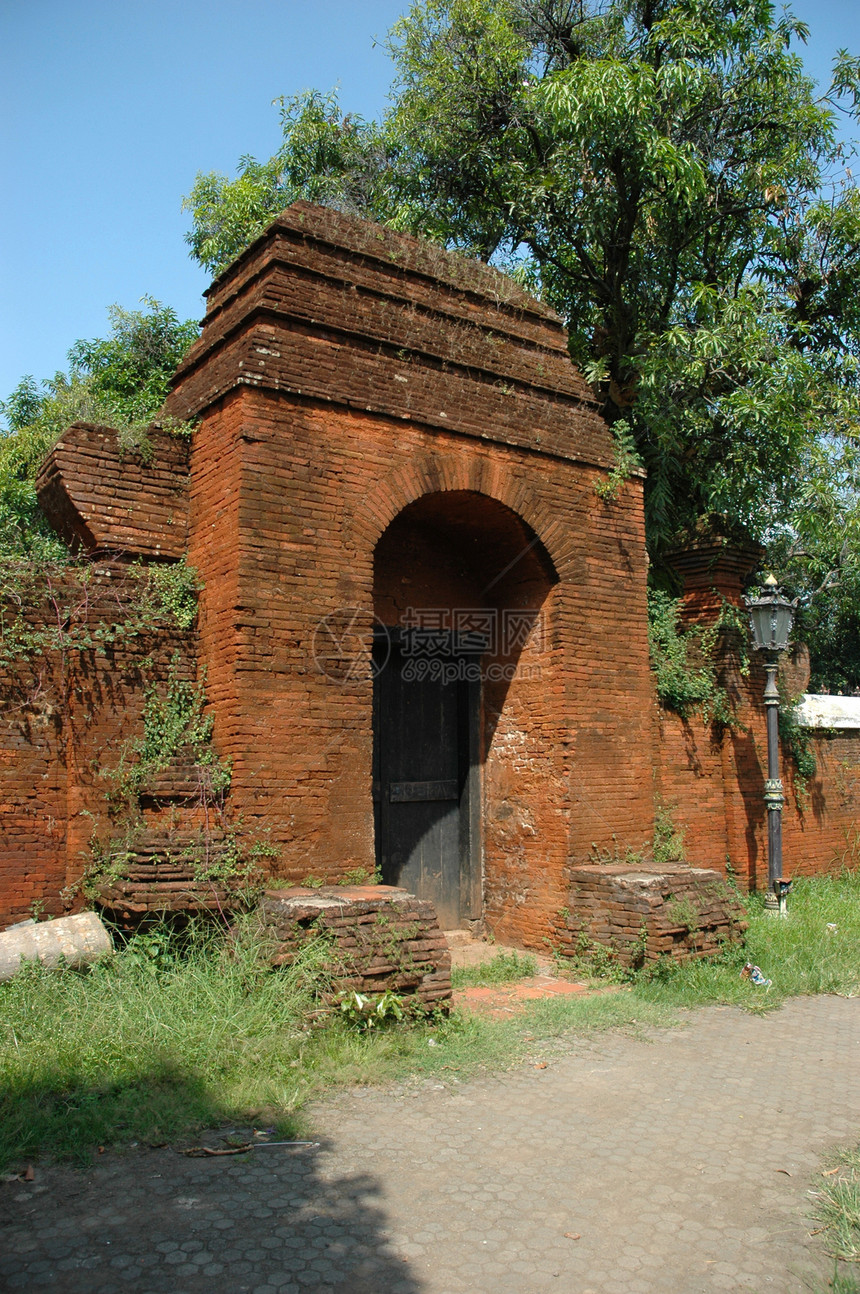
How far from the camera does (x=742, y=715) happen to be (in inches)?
385

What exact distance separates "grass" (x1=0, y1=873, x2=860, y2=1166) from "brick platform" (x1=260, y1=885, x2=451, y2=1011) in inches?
4.8

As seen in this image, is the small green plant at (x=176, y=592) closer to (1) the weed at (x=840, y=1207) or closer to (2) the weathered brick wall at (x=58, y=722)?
(2) the weathered brick wall at (x=58, y=722)

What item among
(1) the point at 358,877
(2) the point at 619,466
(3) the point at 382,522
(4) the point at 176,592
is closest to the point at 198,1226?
(1) the point at 358,877

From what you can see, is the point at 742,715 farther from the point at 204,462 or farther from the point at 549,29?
the point at 549,29

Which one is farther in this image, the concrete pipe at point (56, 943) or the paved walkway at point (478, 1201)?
the concrete pipe at point (56, 943)

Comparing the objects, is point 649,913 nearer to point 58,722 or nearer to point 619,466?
point 619,466

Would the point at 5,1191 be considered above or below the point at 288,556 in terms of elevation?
below

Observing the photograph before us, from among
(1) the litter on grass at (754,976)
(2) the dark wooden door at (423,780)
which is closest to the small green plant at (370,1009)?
(2) the dark wooden door at (423,780)

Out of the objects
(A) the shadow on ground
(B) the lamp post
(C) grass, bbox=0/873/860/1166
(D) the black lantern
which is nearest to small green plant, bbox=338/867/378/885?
(C) grass, bbox=0/873/860/1166

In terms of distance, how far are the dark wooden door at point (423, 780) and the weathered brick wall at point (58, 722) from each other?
2570 mm

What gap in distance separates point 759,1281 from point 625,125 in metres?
9.48

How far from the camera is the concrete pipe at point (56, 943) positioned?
502 cm

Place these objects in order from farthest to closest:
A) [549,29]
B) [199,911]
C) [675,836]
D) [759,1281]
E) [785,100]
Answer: [549,29] → [785,100] → [675,836] → [199,911] → [759,1281]

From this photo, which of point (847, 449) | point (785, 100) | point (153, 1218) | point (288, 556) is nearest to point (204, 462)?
point (288, 556)
